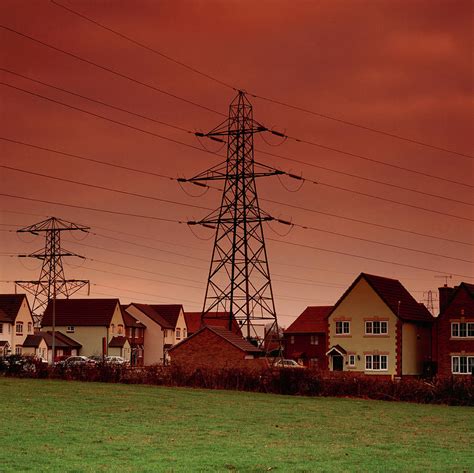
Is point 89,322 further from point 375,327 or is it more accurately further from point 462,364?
point 462,364

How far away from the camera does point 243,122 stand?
62875mm

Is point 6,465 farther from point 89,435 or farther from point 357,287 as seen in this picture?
point 357,287

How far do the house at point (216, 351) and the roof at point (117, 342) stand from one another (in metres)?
56.8

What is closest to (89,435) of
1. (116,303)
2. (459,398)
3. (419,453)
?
(419,453)

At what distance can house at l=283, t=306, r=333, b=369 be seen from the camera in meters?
109

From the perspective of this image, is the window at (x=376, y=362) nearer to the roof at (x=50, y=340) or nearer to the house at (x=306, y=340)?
the house at (x=306, y=340)

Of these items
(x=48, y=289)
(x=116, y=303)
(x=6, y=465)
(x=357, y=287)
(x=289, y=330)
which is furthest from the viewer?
(x=116, y=303)

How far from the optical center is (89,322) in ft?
417

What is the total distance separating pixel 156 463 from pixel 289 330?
3597 inches

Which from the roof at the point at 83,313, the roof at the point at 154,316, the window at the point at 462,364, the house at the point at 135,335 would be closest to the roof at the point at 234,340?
the window at the point at 462,364

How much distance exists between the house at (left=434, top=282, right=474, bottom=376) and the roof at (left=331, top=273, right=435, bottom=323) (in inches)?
150

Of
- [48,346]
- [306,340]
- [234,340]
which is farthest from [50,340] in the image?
[234,340]

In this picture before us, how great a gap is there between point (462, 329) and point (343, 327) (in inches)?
426

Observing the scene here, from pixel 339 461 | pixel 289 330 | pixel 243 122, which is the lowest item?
pixel 339 461
